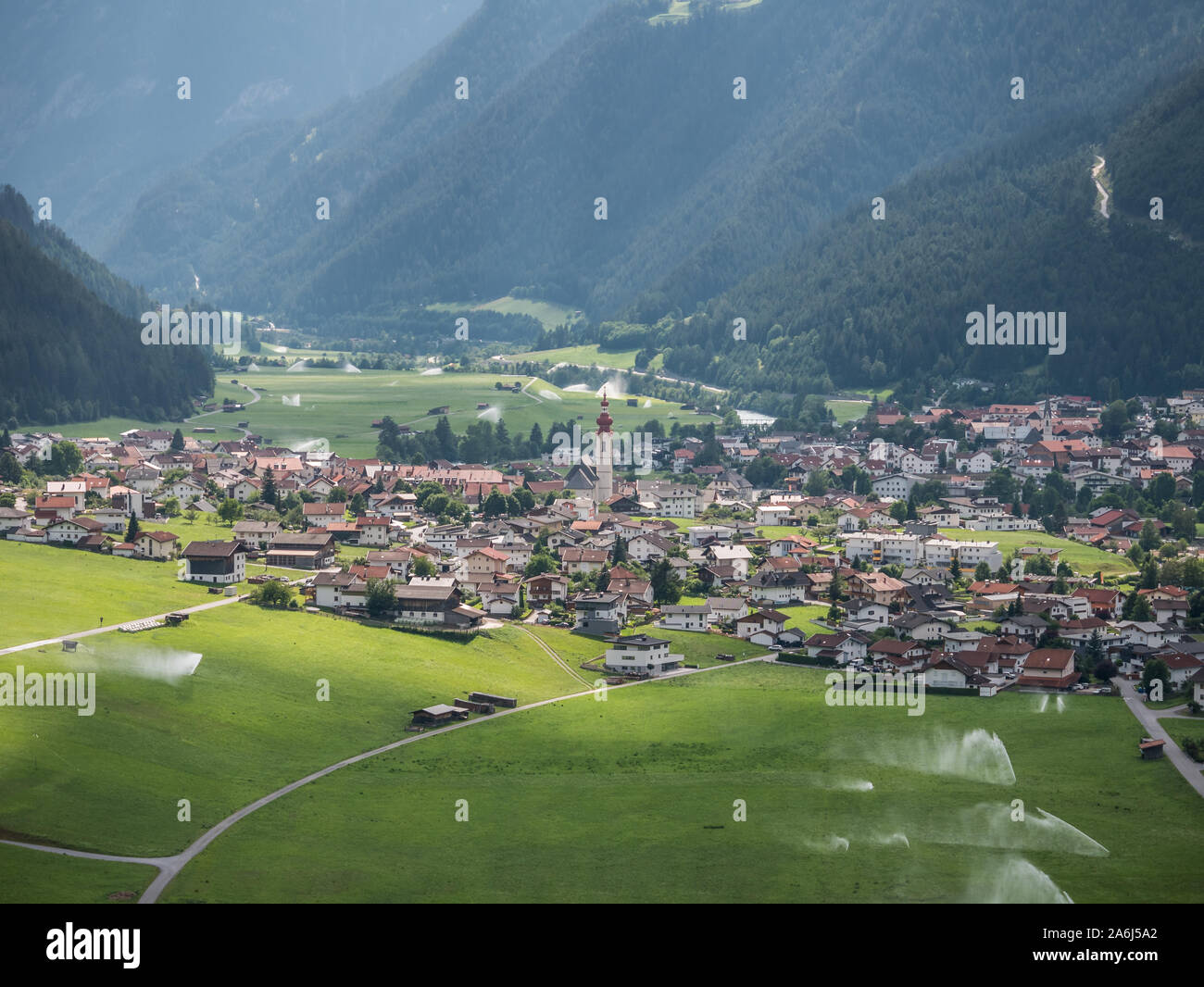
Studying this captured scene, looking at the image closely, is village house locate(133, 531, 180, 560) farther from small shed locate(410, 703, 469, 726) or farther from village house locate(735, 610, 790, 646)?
village house locate(735, 610, 790, 646)

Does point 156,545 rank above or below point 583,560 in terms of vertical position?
above

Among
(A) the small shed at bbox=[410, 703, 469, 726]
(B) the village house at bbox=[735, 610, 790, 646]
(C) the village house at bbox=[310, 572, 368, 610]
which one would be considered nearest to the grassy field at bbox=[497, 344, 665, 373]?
(B) the village house at bbox=[735, 610, 790, 646]

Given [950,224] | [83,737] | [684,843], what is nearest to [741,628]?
Result: [684,843]

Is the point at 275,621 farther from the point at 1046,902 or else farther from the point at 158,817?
the point at 1046,902

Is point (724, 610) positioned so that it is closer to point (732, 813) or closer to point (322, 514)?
point (732, 813)

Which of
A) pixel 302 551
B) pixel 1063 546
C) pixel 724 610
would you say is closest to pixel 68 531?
pixel 302 551

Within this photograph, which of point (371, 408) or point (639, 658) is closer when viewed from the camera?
point (639, 658)
